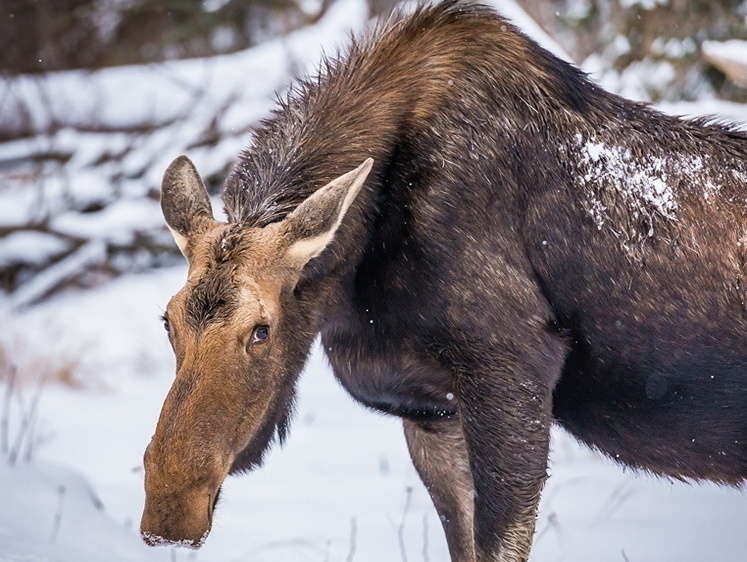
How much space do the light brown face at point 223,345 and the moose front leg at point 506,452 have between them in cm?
71

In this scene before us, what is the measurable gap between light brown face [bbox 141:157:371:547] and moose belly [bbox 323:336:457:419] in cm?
28

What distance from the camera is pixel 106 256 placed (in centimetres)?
1082

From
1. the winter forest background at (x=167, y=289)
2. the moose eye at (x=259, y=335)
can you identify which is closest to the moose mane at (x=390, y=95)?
the winter forest background at (x=167, y=289)

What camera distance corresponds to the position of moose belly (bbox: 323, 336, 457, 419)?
4.07 meters

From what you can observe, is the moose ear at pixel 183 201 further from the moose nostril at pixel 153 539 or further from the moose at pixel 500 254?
the moose nostril at pixel 153 539

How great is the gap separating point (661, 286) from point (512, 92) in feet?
3.18

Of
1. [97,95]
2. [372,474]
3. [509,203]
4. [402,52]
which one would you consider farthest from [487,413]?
[97,95]

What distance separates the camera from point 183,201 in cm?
400

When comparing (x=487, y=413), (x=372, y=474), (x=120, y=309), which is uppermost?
(x=487, y=413)

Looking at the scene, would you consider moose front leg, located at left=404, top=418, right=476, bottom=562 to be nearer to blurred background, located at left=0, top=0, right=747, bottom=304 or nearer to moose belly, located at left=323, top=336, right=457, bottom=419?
moose belly, located at left=323, top=336, right=457, bottom=419

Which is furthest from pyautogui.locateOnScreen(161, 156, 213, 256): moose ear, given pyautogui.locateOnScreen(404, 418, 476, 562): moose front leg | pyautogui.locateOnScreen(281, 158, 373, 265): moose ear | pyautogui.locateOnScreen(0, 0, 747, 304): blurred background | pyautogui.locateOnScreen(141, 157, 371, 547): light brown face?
pyautogui.locateOnScreen(0, 0, 747, 304): blurred background

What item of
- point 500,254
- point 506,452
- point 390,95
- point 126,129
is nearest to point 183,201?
point 390,95

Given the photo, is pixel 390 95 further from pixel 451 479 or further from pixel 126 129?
pixel 126 129

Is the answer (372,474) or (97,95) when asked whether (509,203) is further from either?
(97,95)
